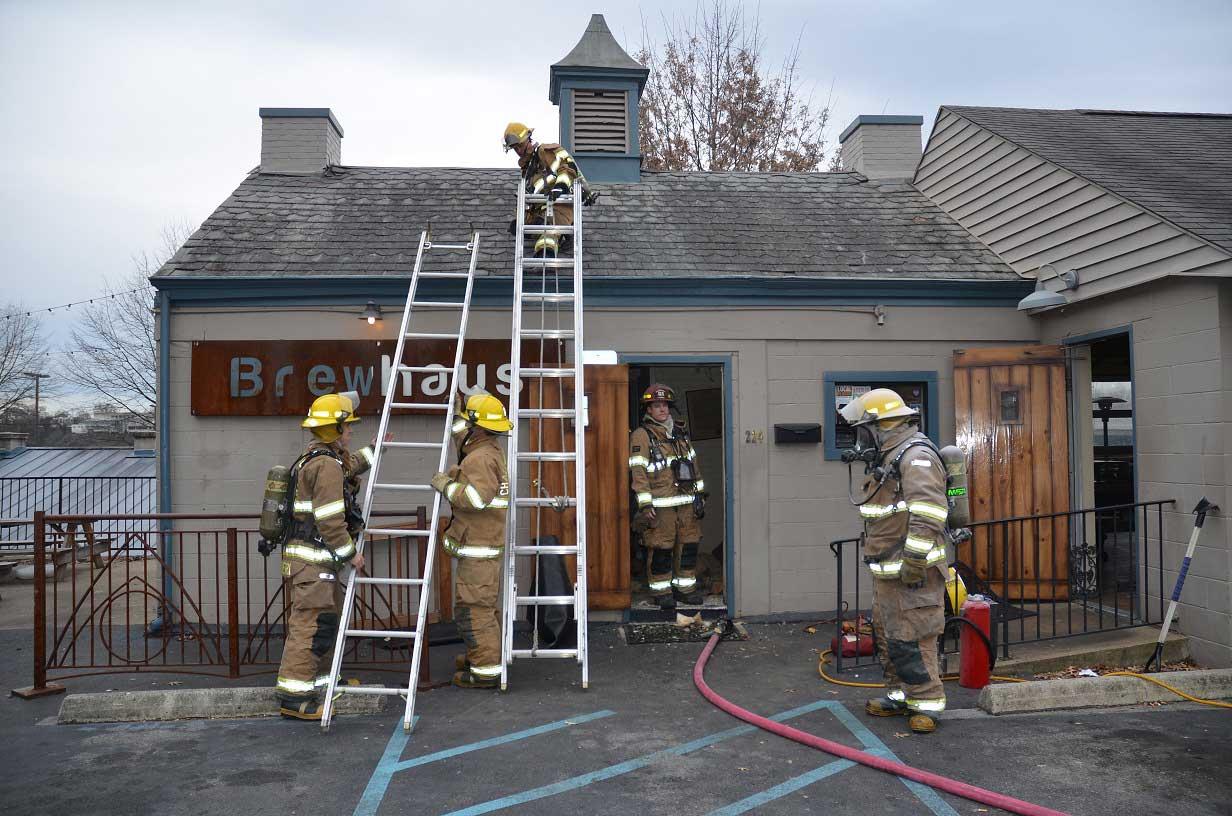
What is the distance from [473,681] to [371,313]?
3.75 meters

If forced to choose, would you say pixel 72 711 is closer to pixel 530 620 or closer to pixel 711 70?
pixel 530 620

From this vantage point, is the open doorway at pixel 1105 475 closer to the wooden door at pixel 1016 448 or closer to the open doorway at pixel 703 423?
the wooden door at pixel 1016 448

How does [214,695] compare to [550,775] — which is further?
[214,695]

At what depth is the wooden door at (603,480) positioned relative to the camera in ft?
25.7

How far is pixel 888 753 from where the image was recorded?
469 centimetres

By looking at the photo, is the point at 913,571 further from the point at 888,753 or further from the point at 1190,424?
the point at 1190,424

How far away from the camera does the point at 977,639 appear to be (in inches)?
225

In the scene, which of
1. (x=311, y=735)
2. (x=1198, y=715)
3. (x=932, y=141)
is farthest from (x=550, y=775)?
(x=932, y=141)

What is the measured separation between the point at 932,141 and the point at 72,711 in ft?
34.4

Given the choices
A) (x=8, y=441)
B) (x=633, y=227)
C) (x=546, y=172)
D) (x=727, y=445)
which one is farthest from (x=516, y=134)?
(x=8, y=441)

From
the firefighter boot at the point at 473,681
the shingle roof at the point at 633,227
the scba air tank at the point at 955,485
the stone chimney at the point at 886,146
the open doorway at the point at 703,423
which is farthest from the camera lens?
the stone chimney at the point at 886,146

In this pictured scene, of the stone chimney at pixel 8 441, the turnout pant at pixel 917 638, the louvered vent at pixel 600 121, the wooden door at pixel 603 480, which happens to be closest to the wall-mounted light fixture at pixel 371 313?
the wooden door at pixel 603 480

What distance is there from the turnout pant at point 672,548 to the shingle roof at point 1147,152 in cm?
470

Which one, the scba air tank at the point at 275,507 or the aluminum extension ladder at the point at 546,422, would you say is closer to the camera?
the scba air tank at the point at 275,507
